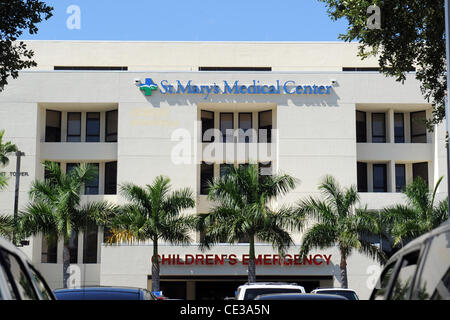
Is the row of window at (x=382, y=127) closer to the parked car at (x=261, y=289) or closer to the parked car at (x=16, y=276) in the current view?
the parked car at (x=261, y=289)

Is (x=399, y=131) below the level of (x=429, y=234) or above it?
above

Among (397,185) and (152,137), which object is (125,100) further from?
(397,185)

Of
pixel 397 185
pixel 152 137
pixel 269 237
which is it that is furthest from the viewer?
pixel 397 185

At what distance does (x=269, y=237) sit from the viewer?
34656 mm

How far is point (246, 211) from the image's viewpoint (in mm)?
34281

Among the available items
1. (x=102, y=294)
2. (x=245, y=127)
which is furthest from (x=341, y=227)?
(x=102, y=294)

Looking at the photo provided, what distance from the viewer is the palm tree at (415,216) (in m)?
35.0

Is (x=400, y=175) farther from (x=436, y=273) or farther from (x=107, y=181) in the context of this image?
(x=436, y=273)

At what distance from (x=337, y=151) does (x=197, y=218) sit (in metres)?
13.4

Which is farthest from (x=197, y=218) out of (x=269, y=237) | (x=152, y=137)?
(x=152, y=137)

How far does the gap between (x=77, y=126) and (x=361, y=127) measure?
18777 millimetres

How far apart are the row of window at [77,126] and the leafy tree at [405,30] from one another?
1178 inches
